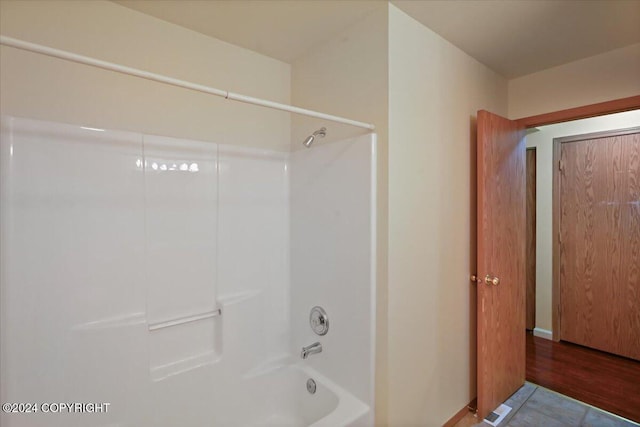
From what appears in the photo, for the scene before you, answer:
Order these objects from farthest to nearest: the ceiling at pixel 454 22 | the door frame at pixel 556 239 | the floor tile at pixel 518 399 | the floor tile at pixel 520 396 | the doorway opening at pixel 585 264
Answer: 1. the door frame at pixel 556 239
2. the doorway opening at pixel 585 264
3. the floor tile at pixel 520 396
4. the floor tile at pixel 518 399
5. the ceiling at pixel 454 22

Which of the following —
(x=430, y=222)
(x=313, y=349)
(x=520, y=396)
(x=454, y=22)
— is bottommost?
(x=520, y=396)

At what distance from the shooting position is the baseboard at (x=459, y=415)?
1951mm

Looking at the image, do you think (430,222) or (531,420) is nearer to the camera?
(430,222)

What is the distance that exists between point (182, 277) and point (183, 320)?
9.3 inches

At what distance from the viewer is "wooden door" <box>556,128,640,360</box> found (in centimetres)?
272

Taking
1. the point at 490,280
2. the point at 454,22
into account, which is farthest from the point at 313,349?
the point at 454,22

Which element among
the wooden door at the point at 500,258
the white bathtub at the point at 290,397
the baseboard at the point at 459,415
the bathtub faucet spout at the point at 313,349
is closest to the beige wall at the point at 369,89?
the white bathtub at the point at 290,397

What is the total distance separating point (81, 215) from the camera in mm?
1476

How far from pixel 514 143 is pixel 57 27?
108 inches

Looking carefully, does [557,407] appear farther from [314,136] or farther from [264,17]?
[264,17]

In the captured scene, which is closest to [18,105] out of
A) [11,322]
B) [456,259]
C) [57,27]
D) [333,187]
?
[57,27]

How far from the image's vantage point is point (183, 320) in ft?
5.69

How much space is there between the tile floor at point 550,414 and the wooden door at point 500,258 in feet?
0.28

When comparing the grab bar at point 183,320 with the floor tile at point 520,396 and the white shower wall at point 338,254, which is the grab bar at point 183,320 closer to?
the white shower wall at point 338,254
